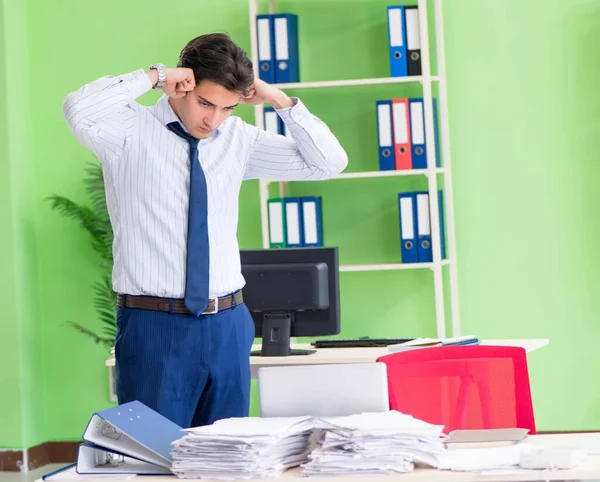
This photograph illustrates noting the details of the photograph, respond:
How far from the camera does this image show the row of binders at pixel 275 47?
17.2 ft

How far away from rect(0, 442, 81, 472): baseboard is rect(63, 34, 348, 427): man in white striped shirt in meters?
2.98

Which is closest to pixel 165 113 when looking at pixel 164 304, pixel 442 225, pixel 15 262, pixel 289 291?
pixel 164 304

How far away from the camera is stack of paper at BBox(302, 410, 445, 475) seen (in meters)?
1.80

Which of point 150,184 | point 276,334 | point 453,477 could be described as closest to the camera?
point 453,477

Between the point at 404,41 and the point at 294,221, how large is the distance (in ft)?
3.45

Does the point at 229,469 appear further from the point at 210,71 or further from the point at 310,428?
the point at 210,71

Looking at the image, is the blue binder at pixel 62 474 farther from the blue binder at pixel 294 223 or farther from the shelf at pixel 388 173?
the shelf at pixel 388 173

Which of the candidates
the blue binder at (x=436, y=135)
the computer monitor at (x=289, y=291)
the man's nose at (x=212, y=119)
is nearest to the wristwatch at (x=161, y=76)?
the man's nose at (x=212, y=119)

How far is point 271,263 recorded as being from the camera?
4059 millimetres

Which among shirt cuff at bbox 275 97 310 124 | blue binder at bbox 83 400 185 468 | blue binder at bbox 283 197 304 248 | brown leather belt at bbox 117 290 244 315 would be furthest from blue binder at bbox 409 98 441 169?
blue binder at bbox 83 400 185 468

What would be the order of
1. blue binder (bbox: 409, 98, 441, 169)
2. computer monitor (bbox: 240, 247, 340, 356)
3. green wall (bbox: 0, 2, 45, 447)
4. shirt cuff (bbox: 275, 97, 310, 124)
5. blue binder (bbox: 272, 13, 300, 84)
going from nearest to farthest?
shirt cuff (bbox: 275, 97, 310, 124) < computer monitor (bbox: 240, 247, 340, 356) < blue binder (bbox: 409, 98, 441, 169) < blue binder (bbox: 272, 13, 300, 84) < green wall (bbox: 0, 2, 45, 447)

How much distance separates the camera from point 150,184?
275 cm

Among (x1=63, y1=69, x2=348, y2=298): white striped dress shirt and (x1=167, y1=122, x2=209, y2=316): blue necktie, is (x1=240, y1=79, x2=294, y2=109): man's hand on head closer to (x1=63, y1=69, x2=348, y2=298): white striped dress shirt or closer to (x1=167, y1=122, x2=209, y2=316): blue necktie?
(x1=63, y1=69, x2=348, y2=298): white striped dress shirt

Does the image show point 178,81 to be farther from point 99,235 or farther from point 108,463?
point 99,235
